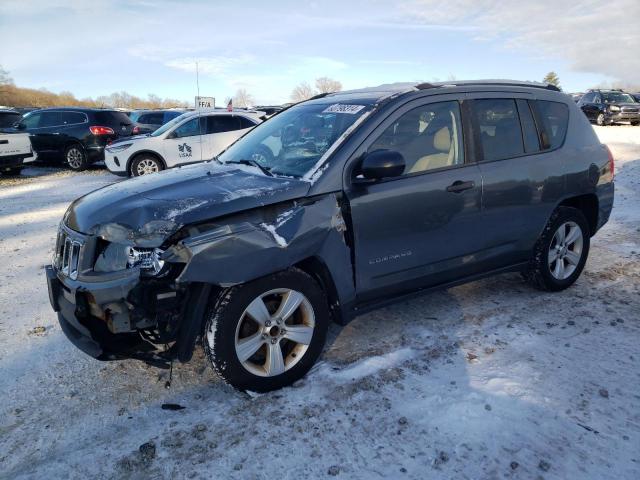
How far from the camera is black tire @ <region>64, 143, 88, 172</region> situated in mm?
13953

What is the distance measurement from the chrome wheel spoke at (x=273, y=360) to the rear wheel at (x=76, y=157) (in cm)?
1300

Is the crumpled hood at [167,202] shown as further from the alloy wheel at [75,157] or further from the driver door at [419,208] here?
the alloy wheel at [75,157]

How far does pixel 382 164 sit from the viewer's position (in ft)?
9.93

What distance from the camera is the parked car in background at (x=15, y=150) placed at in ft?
40.1

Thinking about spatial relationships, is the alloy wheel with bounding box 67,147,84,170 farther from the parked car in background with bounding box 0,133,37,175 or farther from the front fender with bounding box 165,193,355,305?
the front fender with bounding box 165,193,355,305

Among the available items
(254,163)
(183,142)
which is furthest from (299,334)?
(183,142)

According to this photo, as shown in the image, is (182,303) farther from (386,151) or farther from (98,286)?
(386,151)

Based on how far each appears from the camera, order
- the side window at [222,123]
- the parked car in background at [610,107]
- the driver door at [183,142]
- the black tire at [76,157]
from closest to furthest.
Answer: the driver door at [183,142]
the side window at [222,123]
the black tire at [76,157]
the parked car in background at [610,107]

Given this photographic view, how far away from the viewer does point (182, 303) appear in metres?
2.66

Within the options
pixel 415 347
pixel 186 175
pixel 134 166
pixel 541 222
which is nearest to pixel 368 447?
pixel 415 347

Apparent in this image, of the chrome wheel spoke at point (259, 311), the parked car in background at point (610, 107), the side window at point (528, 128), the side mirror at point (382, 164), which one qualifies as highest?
the parked car in background at point (610, 107)

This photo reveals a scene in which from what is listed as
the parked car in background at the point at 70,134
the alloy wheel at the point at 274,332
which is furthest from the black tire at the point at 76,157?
the alloy wheel at the point at 274,332

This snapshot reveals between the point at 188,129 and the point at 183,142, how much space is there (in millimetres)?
331

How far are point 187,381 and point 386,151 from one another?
1.93 m
